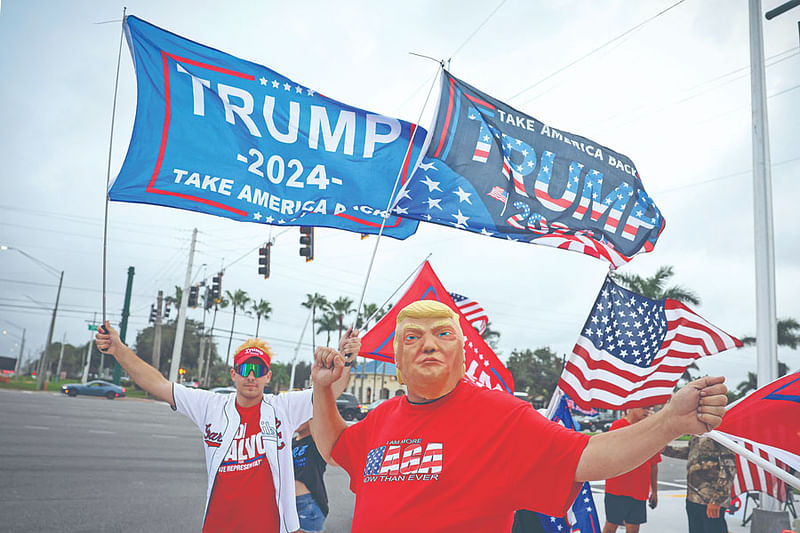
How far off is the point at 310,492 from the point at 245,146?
2853 mm

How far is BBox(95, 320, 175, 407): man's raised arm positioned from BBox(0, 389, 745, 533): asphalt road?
11.3 feet

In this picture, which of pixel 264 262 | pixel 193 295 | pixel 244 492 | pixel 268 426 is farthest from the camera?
pixel 193 295

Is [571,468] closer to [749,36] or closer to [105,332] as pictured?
[105,332]

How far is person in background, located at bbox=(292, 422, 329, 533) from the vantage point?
14.4ft

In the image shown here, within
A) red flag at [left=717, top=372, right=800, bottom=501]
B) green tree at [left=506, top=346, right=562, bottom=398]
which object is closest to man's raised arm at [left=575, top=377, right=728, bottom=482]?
red flag at [left=717, top=372, right=800, bottom=501]

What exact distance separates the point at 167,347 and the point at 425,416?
69642mm

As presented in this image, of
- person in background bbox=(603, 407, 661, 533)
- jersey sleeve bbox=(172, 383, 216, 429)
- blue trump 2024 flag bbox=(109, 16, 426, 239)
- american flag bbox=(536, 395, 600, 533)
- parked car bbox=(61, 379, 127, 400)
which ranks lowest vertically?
parked car bbox=(61, 379, 127, 400)

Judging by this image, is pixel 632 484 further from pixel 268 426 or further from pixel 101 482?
pixel 101 482

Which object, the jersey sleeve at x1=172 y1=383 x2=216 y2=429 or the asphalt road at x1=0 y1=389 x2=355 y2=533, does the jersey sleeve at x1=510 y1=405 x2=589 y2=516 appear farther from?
the asphalt road at x1=0 y1=389 x2=355 y2=533

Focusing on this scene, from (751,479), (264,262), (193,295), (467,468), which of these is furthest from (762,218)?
(193,295)

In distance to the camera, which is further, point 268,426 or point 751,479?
point 751,479

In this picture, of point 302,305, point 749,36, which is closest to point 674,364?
point 749,36

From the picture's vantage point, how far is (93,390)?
33.3m

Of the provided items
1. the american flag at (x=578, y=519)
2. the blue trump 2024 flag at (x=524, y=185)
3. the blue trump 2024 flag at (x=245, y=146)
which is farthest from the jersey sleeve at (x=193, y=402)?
the american flag at (x=578, y=519)
